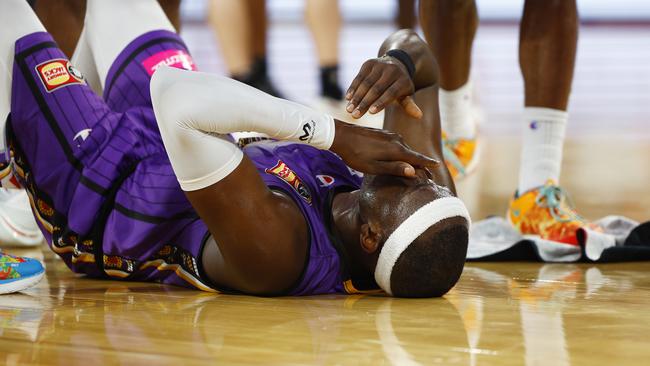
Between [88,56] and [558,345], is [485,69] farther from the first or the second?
[558,345]

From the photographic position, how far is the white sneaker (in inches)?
92.0

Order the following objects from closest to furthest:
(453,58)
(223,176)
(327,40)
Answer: (223,176), (453,58), (327,40)

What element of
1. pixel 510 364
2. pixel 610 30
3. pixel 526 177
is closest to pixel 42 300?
pixel 510 364

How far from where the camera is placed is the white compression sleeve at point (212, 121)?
1.46 m

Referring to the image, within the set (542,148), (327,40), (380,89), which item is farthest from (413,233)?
(327,40)

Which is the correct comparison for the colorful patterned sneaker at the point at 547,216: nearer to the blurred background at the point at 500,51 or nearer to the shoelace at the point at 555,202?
the shoelace at the point at 555,202

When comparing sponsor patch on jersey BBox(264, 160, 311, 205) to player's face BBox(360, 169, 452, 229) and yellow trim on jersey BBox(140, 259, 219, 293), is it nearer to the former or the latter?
player's face BBox(360, 169, 452, 229)

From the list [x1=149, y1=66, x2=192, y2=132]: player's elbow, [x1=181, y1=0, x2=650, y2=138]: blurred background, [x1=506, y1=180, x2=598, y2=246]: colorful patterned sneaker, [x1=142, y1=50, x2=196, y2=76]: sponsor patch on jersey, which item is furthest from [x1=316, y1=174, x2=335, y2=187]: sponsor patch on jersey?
[x1=181, y1=0, x2=650, y2=138]: blurred background

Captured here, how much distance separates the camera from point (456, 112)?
106 inches

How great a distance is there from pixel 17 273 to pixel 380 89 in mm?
689

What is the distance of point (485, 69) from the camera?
7.36 meters

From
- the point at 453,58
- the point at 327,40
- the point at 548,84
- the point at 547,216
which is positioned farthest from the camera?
the point at 327,40

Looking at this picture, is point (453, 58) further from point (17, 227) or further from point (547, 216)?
point (17, 227)

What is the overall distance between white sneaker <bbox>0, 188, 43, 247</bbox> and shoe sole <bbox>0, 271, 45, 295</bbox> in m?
0.68
